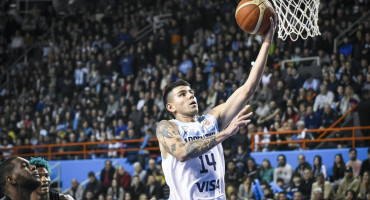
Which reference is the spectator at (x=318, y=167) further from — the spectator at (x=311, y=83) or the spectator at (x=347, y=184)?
the spectator at (x=311, y=83)

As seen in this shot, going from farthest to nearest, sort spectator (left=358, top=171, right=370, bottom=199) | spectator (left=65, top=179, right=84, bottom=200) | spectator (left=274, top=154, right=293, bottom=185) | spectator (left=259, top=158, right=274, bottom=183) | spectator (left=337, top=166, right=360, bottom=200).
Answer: spectator (left=65, top=179, right=84, bottom=200), spectator (left=259, top=158, right=274, bottom=183), spectator (left=274, top=154, right=293, bottom=185), spectator (left=337, top=166, right=360, bottom=200), spectator (left=358, top=171, right=370, bottom=199)

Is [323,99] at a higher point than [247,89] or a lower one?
lower

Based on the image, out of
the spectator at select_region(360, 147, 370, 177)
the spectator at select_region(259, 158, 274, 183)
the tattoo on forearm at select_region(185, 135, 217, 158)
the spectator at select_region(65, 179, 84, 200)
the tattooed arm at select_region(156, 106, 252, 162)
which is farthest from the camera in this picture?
the spectator at select_region(65, 179, 84, 200)

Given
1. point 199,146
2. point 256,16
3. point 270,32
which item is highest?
point 256,16

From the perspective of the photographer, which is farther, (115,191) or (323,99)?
(115,191)

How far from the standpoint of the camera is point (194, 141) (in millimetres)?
5129

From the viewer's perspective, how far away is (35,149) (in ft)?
57.7

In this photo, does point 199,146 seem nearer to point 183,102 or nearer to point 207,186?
point 207,186

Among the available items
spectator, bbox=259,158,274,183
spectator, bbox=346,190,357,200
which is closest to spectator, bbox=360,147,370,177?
spectator, bbox=346,190,357,200

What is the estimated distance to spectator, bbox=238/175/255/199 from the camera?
1203 centimetres

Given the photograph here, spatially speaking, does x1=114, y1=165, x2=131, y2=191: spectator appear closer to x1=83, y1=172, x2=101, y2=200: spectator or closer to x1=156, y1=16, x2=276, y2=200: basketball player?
x1=83, y1=172, x2=101, y2=200: spectator

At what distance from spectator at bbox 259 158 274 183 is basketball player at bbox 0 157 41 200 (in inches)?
313

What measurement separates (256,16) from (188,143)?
1.42 m

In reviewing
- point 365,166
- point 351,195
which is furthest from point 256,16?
point 365,166
